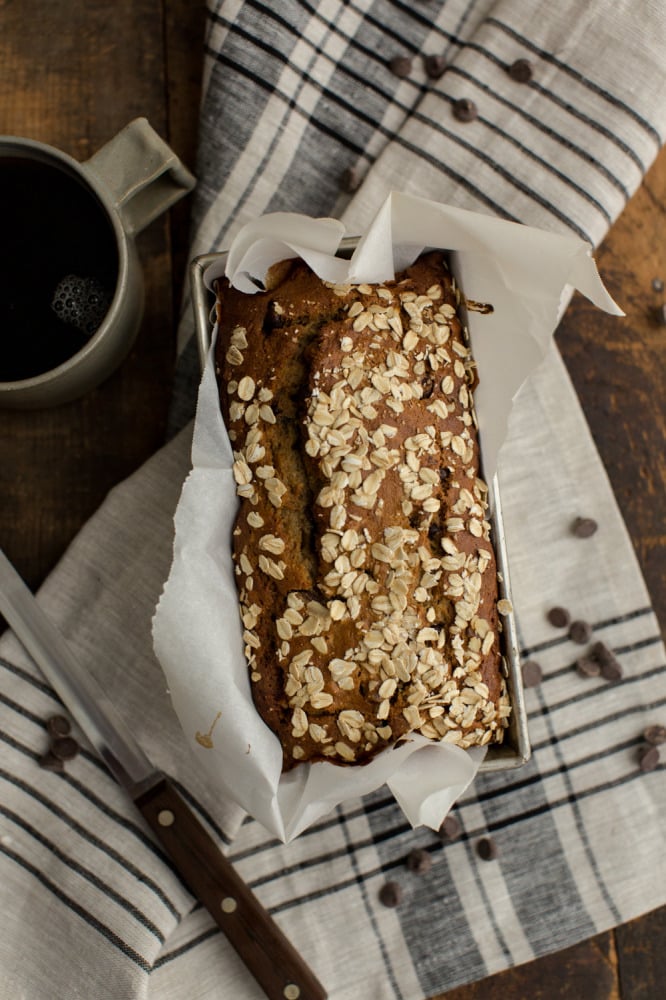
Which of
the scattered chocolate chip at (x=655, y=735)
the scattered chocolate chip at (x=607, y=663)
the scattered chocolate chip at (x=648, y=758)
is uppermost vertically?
the scattered chocolate chip at (x=607, y=663)

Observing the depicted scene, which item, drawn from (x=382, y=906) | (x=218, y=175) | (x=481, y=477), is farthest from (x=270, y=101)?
(x=382, y=906)

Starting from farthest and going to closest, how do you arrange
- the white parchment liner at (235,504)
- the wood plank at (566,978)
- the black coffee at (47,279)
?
the wood plank at (566,978) → the black coffee at (47,279) → the white parchment liner at (235,504)

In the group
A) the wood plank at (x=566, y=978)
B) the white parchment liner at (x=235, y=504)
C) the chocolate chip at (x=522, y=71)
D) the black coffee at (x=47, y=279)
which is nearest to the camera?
the white parchment liner at (x=235, y=504)

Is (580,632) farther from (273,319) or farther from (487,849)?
(273,319)

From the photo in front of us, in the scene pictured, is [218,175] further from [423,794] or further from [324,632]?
[423,794]

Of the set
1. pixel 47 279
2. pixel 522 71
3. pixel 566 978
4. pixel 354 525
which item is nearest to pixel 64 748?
pixel 354 525

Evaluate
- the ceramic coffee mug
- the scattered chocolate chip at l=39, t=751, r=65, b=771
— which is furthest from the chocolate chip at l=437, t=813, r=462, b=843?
the ceramic coffee mug

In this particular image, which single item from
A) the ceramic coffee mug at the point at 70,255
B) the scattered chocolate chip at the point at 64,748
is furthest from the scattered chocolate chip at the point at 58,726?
the ceramic coffee mug at the point at 70,255

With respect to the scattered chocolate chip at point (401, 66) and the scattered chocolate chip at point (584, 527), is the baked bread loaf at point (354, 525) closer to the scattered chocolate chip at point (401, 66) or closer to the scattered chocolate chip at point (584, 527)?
the scattered chocolate chip at point (584, 527)

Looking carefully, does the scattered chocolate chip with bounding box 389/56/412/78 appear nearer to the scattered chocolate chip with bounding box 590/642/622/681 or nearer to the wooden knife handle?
the scattered chocolate chip with bounding box 590/642/622/681
